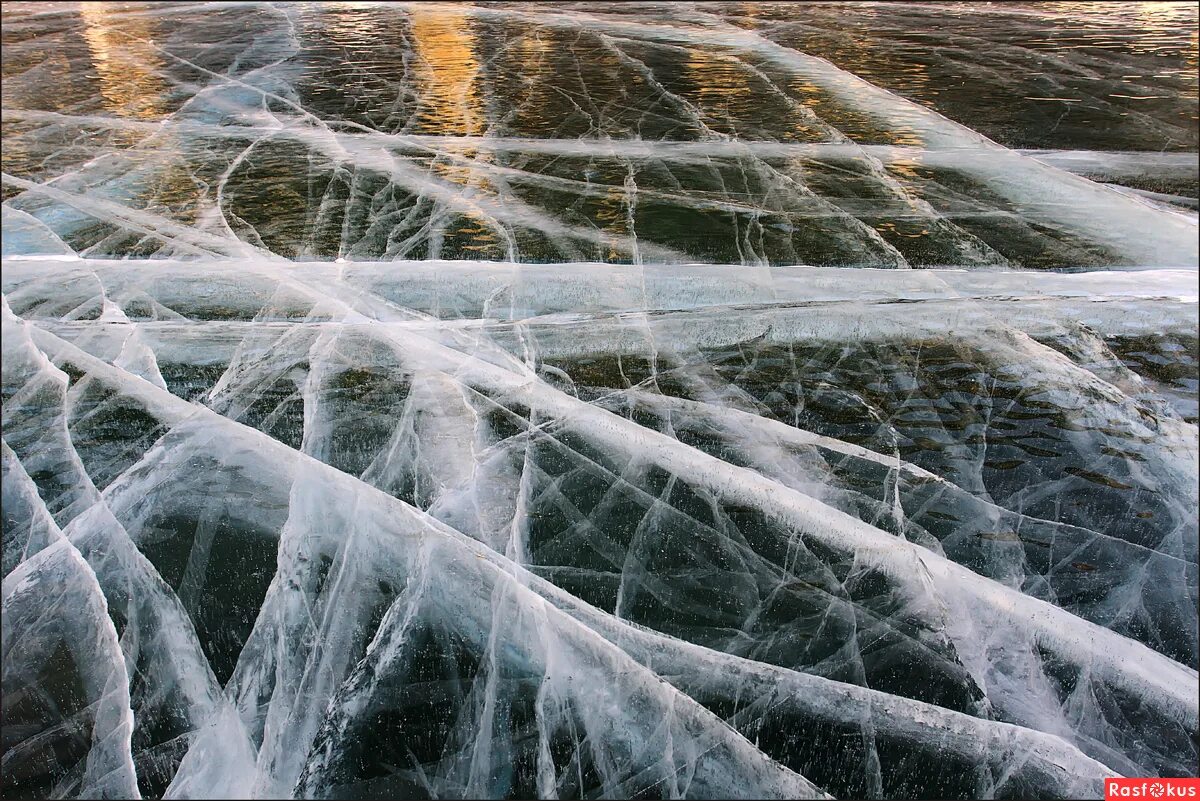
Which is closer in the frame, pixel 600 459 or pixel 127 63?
pixel 600 459

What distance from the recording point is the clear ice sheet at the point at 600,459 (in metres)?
1.43

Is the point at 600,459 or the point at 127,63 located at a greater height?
the point at 127,63

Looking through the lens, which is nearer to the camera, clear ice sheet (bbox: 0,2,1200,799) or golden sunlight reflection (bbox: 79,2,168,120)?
clear ice sheet (bbox: 0,2,1200,799)

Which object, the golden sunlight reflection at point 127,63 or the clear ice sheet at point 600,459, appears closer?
the clear ice sheet at point 600,459

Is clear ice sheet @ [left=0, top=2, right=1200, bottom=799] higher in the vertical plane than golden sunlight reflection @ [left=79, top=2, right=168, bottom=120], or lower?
lower

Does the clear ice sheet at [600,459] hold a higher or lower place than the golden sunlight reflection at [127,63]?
lower

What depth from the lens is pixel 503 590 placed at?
1.63 metres

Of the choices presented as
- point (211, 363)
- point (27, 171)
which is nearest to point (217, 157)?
point (27, 171)

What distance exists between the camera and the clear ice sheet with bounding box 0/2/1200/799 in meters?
1.43

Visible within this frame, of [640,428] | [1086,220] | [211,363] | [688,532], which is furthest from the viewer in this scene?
[1086,220]

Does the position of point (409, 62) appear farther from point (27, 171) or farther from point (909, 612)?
point (909, 612)

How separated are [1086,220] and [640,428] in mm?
1942

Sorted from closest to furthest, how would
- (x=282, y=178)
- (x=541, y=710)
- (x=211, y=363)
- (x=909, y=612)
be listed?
(x=541, y=710) → (x=909, y=612) → (x=211, y=363) → (x=282, y=178)

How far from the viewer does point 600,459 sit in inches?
76.4
